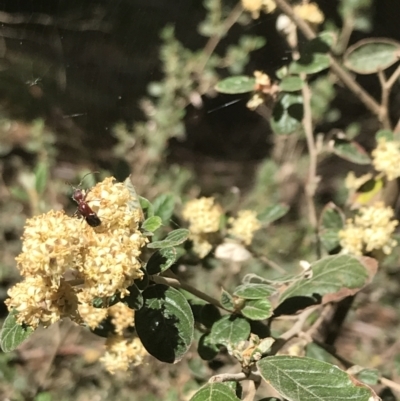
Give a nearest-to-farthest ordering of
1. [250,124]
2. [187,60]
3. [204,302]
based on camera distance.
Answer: [204,302] < [187,60] < [250,124]

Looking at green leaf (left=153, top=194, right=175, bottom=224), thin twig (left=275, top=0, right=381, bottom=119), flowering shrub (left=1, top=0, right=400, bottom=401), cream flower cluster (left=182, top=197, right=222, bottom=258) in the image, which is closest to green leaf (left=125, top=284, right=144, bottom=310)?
flowering shrub (left=1, top=0, right=400, bottom=401)

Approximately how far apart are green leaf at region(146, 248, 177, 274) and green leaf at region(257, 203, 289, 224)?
47cm

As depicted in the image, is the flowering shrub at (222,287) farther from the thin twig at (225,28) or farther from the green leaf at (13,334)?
the thin twig at (225,28)

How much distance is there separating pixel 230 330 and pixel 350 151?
469mm

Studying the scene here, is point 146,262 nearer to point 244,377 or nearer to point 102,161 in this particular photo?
point 244,377

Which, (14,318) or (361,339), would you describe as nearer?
(14,318)

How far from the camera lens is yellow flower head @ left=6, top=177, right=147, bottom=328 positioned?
1.57 ft

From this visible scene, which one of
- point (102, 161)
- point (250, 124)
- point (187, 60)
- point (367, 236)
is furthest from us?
point (250, 124)

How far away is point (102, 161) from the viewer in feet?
6.40

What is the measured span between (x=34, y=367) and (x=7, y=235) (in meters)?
0.45

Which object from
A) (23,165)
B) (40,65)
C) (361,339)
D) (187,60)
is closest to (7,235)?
(23,165)

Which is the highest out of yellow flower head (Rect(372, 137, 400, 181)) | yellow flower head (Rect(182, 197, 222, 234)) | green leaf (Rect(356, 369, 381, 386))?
yellow flower head (Rect(372, 137, 400, 181))

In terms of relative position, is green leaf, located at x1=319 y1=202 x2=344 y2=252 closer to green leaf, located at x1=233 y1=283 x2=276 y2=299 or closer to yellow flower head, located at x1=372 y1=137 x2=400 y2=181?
yellow flower head, located at x1=372 y1=137 x2=400 y2=181

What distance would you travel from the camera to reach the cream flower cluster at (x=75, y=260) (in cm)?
48
